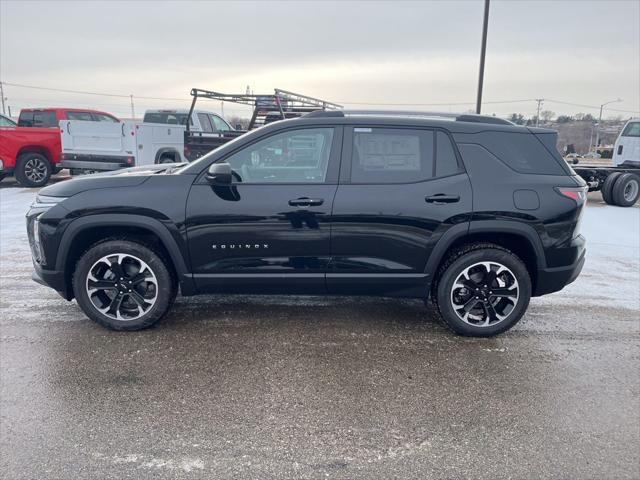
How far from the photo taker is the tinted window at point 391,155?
395 centimetres

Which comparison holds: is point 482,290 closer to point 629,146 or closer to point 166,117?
point 629,146

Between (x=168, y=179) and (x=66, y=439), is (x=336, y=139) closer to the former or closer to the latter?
(x=168, y=179)

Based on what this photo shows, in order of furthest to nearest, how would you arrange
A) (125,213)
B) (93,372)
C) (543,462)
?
(125,213)
(93,372)
(543,462)

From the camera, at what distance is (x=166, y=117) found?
637 inches

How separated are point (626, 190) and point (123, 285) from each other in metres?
12.4

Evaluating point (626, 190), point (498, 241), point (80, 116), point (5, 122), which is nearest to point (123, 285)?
point (498, 241)

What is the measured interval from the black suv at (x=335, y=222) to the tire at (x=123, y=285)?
0.01 metres

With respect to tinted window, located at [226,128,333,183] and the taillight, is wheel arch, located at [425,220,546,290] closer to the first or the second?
the taillight

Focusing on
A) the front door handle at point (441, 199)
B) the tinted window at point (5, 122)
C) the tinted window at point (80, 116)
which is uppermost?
the tinted window at point (80, 116)

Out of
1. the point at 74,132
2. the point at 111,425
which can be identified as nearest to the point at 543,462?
the point at 111,425

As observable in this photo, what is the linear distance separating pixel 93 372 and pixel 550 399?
322cm

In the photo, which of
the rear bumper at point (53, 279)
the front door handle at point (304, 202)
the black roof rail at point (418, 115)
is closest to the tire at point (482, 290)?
the black roof rail at point (418, 115)

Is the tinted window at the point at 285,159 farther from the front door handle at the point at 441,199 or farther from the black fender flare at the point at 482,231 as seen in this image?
the black fender flare at the point at 482,231

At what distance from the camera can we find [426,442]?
2.73 metres
